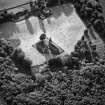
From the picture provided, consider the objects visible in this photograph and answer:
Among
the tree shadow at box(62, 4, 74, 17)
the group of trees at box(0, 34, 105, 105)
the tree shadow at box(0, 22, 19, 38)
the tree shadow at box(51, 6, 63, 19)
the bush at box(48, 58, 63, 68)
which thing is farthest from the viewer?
the tree shadow at box(62, 4, 74, 17)

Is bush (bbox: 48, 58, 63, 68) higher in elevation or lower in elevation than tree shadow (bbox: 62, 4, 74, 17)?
lower

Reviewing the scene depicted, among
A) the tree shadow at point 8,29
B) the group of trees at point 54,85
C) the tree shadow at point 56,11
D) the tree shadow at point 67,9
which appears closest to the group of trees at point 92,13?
the tree shadow at point 67,9

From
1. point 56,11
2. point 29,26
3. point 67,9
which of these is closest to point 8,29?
point 29,26

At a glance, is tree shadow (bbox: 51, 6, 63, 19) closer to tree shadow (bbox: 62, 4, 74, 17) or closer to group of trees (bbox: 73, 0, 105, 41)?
tree shadow (bbox: 62, 4, 74, 17)

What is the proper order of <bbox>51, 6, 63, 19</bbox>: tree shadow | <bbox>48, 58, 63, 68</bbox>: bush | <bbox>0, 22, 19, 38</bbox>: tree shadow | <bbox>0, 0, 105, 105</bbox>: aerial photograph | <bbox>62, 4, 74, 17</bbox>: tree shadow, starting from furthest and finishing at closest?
<bbox>62, 4, 74, 17</bbox>: tree shadow < <bbox>51, 6, 63, 19</bbox>: tree shadow < <bbox>0, 22, 19, 38</bbox>: tree shadow < <bbox>48, 58, 63, 68</bbox>: bush < <bbox>0, 0, 105, 105</bbox>: aerial photograph

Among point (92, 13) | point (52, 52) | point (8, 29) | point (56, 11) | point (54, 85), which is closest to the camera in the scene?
point (54, 85)

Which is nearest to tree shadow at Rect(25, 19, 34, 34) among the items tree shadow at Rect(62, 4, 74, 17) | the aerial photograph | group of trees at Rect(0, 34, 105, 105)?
the aerial photograph

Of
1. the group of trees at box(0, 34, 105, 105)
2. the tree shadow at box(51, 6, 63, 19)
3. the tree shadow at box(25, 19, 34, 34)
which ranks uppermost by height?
the tree shadow at box(51, 6, 63, 19)

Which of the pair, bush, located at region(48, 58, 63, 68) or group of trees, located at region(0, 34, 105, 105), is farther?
bush, located at region(48, 58, 63, 68)

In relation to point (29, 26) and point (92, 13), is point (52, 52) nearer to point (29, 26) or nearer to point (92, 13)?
point (29, 26)
